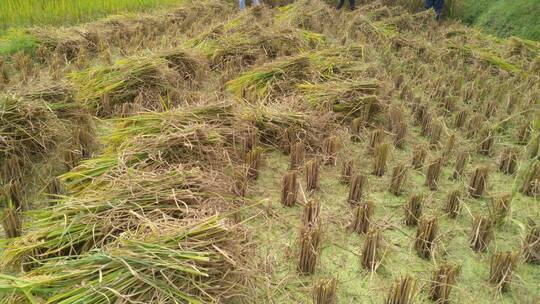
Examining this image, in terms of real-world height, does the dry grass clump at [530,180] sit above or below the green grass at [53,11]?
below

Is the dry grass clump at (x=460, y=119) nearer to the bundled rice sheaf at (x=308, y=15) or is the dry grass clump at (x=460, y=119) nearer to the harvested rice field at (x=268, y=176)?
the harvested rice field at (x=268, y=176)

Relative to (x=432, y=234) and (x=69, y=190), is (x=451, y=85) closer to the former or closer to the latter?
(x=432, y=234)

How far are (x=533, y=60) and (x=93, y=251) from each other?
15.4ft

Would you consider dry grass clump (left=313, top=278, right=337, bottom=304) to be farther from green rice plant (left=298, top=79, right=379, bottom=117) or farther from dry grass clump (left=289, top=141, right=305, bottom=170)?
green rice plant (left=298, top=79, right=379, bottom=117)

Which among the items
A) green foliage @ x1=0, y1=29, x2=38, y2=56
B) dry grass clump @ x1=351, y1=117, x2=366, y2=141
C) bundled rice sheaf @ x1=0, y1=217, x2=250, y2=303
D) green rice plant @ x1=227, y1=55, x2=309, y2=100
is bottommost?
dry grass clump @ x1=351, y1=117, x2=366, y2=141

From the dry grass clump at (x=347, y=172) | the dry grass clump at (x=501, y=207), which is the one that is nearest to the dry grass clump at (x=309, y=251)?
the dry grass clump at (x=347, y=172)

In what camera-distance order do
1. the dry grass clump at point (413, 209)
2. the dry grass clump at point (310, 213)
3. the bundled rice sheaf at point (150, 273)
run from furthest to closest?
the dry grass clump at point (413, 209) → the dry grass clump at point (310, 213) → the bundled rice sheaf at point (150, 273)

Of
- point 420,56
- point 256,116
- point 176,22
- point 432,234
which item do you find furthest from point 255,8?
point 432,234

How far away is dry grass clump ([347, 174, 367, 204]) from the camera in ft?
7.85

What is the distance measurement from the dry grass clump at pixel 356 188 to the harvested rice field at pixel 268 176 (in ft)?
0.04

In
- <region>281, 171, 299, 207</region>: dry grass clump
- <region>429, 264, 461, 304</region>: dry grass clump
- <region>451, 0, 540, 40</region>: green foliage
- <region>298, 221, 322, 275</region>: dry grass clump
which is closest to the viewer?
<region>429, 264, 461, 304</region>: dry grass clump

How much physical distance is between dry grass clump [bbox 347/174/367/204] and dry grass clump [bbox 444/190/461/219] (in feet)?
1.56

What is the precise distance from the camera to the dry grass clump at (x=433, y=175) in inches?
100

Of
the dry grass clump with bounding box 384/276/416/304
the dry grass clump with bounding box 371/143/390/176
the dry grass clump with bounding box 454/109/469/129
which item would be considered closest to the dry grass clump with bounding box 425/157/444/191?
the dry grass clump with bounding box 371/143/390/176
